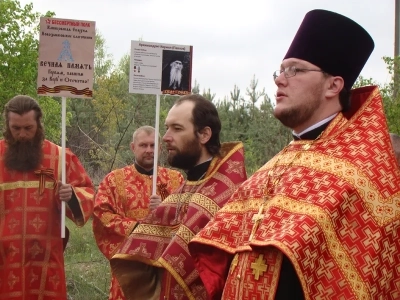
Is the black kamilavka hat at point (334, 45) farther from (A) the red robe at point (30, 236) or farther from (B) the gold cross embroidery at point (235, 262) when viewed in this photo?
(A) the red robe at point (30, 236)

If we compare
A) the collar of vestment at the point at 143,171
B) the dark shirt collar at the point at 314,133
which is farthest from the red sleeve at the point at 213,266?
the collar of vestment at the point at 143,171

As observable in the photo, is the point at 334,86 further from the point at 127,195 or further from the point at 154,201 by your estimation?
A: the point at 127,195

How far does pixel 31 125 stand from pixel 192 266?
2.74 metres

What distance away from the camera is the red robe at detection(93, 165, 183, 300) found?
7047mm

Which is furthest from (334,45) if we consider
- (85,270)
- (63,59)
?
(85,270)

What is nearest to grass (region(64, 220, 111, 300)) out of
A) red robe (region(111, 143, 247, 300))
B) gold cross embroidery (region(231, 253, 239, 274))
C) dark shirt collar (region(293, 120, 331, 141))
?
red robe (region(111, 143, 247, 300))

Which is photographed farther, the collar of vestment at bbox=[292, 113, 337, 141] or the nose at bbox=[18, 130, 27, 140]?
the nose at bbox=[18, 130, 27, 140]

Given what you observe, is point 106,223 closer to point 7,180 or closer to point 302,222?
point 7,180

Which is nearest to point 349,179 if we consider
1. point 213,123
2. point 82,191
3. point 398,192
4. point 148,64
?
point 398,192

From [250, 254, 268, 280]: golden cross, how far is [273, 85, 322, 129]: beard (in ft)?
1.93

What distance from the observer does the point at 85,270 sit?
424 inches

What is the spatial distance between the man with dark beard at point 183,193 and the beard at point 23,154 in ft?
6.56

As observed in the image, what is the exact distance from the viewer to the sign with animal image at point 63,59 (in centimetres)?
673

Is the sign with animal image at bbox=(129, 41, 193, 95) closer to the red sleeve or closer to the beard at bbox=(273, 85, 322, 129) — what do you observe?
the red sleeve
